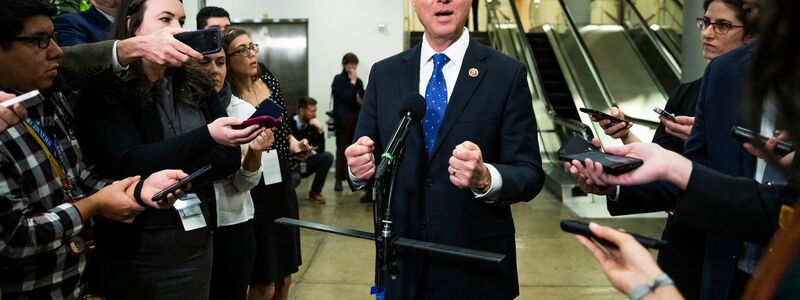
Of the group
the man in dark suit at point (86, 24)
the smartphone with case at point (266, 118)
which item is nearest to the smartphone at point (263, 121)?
the smartphone with case at point (266, 118)

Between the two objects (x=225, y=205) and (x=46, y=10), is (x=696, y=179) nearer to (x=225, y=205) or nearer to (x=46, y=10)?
(x=46, y=10)

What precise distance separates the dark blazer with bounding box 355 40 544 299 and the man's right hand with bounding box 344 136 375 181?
20 centimetres

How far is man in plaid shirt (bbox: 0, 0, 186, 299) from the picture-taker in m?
1.73

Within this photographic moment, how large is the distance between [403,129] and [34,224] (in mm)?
1012

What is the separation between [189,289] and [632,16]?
1192 centimetres

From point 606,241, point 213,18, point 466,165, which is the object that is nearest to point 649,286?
point 606,241

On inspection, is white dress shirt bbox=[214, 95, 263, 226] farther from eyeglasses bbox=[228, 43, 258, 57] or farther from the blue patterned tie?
the blue patterned tie

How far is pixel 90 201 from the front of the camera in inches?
75.6

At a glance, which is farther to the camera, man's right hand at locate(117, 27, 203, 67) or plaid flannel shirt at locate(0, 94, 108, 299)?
man's right hand at locate(117, 27, 203, 67)

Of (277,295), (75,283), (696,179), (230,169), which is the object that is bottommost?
(277,295)

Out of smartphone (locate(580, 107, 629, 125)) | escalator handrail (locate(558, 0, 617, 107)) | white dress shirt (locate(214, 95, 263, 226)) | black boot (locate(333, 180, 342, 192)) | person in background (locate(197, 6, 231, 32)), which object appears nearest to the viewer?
smartphone (locate(580, 107, 629, 125))

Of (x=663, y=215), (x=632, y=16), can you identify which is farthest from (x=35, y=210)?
(x=632, y=16)

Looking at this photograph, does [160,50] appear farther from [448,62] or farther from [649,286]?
[649,286]

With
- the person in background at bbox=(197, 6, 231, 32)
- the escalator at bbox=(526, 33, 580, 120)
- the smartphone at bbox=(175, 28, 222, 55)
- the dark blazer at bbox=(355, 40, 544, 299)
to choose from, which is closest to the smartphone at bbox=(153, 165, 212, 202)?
the smartphone at bbox=(175, 28, 222, 55)
